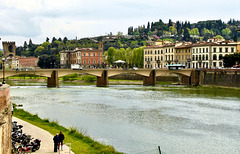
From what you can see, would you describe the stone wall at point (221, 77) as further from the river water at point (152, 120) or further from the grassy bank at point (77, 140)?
the grassy bank at point (77, 140)

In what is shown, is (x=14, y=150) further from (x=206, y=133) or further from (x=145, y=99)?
(x=145, y=99)

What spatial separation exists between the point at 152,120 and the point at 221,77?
155ft

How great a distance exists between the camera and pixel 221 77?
8088 cm

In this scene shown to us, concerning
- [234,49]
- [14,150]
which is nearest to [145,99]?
[14,150]

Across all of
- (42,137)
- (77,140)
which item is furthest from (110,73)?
(42,137)

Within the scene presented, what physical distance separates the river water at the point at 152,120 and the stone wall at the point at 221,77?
67.1 feet

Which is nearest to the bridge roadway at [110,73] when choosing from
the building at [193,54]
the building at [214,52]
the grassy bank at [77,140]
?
the building at [214,52]

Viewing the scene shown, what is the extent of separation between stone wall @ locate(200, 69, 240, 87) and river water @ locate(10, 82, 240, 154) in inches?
805

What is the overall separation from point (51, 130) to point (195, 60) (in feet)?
269

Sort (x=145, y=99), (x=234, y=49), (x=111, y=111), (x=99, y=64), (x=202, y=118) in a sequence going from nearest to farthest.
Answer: (x=202, y=118) → (x=111, y=111) → (x=145, y=99) → (x=234, y=49) → (x=99, y=64)

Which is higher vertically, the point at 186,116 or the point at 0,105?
the point at 0,105

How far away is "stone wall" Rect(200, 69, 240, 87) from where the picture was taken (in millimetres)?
75812

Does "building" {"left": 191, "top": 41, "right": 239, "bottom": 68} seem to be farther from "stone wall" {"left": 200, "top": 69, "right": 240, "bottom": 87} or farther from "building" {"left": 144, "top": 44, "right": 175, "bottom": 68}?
"stone wall" {"left": 200, "top": 69, "right": 240, "bottom": 87}

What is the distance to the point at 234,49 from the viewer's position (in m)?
99.7
